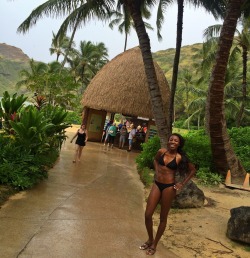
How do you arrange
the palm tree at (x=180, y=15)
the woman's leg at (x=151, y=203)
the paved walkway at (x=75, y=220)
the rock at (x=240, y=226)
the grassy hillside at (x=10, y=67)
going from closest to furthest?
the paved walkway at (x=75, y=220), the woman's leg at (x=151, y=203), the rock at (x=240, y=226), the palm tree at (x=180, y=15), the grassy hillside at (x=10, y=67)

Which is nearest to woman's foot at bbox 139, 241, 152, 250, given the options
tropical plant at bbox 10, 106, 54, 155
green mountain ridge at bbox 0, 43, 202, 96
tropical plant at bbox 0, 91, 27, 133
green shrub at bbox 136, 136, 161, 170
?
tropical plant at bbox 10, 106, 54, 155

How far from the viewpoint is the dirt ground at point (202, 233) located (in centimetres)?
493

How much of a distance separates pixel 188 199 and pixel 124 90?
10.1 metres

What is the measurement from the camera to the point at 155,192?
4.50m

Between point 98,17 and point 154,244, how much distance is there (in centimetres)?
907

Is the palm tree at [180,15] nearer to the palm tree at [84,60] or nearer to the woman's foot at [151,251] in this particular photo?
the woman's foot at [151,251]

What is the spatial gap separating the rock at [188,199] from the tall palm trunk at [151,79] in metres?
1.27

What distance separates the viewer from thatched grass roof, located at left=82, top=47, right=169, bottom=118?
16312 mm

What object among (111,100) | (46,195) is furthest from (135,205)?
(111,100)

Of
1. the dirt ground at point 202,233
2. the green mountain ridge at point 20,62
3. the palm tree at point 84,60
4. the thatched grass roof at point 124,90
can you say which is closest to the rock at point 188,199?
the dirt ground at point 202,233

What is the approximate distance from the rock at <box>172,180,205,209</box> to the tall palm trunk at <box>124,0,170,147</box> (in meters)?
1.27

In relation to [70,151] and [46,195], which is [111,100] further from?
[46,195]

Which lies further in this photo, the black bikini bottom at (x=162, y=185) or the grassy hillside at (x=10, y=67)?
the grassy hillside at (x=10, y=67)

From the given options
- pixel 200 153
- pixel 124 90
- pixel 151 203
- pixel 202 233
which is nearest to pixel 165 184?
pixel 151 203
